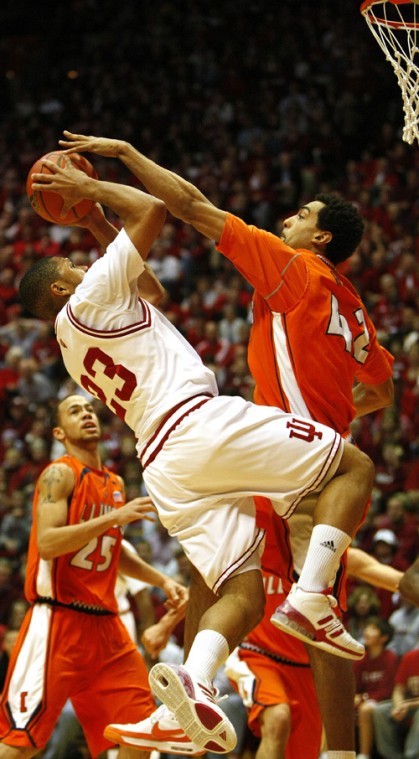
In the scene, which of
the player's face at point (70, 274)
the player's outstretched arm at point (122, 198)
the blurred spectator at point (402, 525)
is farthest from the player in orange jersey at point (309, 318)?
the blurred spectator at point (402, 525)

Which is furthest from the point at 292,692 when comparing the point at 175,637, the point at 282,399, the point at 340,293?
the point at 175,637

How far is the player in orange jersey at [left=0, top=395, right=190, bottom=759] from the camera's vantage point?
6.08m

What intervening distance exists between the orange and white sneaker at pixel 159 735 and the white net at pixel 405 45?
10.1 ft

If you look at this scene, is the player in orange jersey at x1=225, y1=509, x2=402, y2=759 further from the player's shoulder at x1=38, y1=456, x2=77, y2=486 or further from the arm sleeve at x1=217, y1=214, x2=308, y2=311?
the arm sleeve at x1=217, y1=214, x2=308, y2=311

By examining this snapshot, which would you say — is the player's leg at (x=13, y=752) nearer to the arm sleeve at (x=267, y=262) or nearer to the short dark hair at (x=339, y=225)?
the arm sleeve at (x=267, y=262)

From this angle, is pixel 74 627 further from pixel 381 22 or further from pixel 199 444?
pixel 381 22

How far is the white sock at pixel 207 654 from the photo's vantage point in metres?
4.31

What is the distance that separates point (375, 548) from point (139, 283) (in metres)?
5.09

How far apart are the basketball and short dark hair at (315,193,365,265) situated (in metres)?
1.21

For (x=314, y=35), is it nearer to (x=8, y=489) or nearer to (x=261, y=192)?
(x=261, y=192)

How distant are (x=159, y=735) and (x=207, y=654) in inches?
15.3

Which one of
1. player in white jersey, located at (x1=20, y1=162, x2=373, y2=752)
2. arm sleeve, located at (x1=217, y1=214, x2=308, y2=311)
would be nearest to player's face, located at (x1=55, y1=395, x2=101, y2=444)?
player in white jersey, located at (x1=20, y1=162, x2=373, y2=752)

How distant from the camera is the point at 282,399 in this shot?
5.37m

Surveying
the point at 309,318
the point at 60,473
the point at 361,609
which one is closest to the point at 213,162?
the point at 361,609
